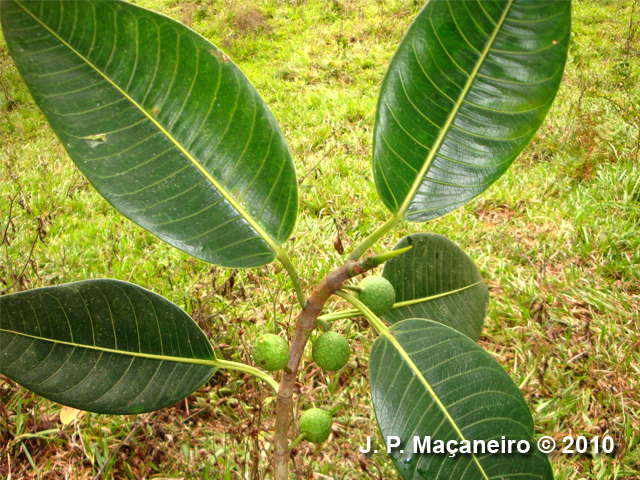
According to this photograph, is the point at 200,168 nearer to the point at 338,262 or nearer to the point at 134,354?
the point at 134,354

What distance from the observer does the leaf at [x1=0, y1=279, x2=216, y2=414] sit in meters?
0.67

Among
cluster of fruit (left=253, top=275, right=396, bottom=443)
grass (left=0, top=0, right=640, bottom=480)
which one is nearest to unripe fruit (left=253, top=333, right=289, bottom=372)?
cluster of fruit (left=253, top=275, right=396, bottom=443)

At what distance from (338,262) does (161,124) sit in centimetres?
163

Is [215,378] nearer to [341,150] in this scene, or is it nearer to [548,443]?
[548,443]

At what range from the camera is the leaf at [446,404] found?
24.4 inches

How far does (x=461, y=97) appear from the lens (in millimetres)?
646

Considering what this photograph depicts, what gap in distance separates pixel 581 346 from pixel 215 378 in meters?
1.33

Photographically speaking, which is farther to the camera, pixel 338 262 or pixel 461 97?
pixel 338 262

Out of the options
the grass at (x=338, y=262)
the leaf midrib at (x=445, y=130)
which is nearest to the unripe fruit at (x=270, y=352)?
the leaf midrib at (x=445, y=130)

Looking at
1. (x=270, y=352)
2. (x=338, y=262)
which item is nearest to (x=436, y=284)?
(x=270, y=352)

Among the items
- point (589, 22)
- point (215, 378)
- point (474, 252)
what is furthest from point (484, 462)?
point (589, 22)

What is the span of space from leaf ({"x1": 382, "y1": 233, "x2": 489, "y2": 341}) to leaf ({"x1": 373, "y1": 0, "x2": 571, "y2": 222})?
0.20 metres

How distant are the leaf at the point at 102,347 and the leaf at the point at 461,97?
0.39 metres

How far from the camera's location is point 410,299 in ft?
3.02
